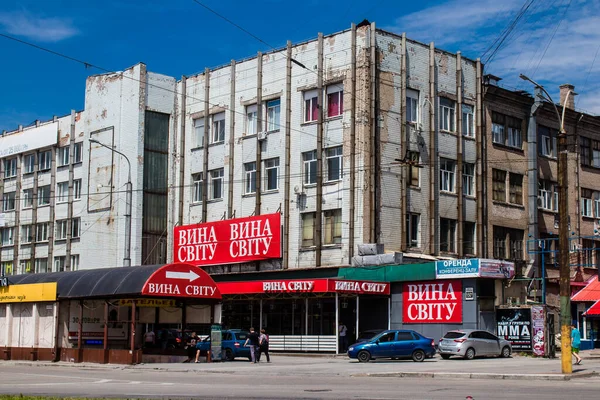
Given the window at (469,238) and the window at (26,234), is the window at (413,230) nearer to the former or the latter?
the window at (469,238)

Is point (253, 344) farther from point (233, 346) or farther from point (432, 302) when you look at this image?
point (432, 302)

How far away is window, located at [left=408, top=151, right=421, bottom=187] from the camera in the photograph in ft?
159

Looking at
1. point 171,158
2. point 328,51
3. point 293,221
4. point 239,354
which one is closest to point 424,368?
point 239,354

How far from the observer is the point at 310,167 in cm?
4925

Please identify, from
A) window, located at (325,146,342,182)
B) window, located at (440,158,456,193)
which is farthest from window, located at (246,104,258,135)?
window, located at (440,158,456,193)

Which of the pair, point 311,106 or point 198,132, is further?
point 198,132

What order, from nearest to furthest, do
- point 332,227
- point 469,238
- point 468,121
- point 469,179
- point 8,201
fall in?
point 332,227, point 469,238, point 469,179, point 468,121, point 8,201

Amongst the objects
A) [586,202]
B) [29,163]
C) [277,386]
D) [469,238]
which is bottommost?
[277,386]

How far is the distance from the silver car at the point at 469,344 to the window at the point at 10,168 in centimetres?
4173

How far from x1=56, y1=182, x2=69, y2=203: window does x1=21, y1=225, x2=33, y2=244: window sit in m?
4.05

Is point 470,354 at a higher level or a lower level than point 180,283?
lower

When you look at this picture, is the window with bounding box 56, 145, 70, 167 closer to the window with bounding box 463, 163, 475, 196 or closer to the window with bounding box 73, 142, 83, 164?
the window with bounding box 73, 142, 83, 164

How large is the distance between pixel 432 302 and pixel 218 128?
62.4 feet

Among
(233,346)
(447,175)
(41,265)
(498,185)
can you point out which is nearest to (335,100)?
(447,175)
